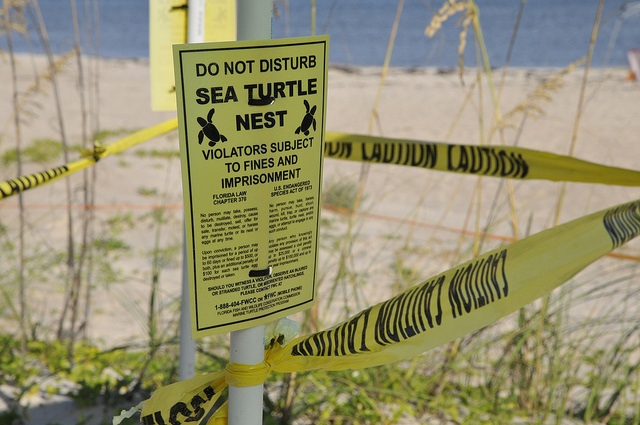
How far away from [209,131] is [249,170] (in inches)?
3.2

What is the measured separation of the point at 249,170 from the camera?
79 cm

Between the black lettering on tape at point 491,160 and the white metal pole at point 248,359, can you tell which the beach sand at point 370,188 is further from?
the white metal pole at point 248,359

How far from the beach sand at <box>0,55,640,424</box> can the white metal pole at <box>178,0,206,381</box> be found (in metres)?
0.86

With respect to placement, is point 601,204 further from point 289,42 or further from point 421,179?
point 289,42

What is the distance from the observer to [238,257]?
2.68 feet

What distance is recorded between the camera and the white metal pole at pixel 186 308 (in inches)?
57.1

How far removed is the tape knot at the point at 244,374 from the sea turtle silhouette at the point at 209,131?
347 mm

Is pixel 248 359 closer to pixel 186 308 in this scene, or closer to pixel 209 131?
pixel 209 131

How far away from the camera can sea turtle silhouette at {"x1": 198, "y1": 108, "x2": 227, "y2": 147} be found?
745 mm

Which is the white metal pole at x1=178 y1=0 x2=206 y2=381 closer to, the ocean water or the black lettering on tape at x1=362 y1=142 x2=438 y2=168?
the black lettering on tape at x1=362 y1=142 x2=438 y2=168

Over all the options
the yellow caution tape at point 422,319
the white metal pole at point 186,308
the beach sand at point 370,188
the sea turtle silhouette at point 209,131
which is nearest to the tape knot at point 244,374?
the yellow caution tape at point 422,319

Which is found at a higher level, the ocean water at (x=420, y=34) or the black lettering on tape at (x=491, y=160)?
the ocean water at (x=420, y=34)

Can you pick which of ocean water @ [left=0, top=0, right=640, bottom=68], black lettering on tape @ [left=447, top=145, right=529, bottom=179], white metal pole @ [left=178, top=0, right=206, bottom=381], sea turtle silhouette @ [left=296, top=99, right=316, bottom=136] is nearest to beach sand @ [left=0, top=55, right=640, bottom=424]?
black lettering on tape @ [left=447, top=145, right=529, bottom=179]

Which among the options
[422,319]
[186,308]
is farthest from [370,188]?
[422,319]
